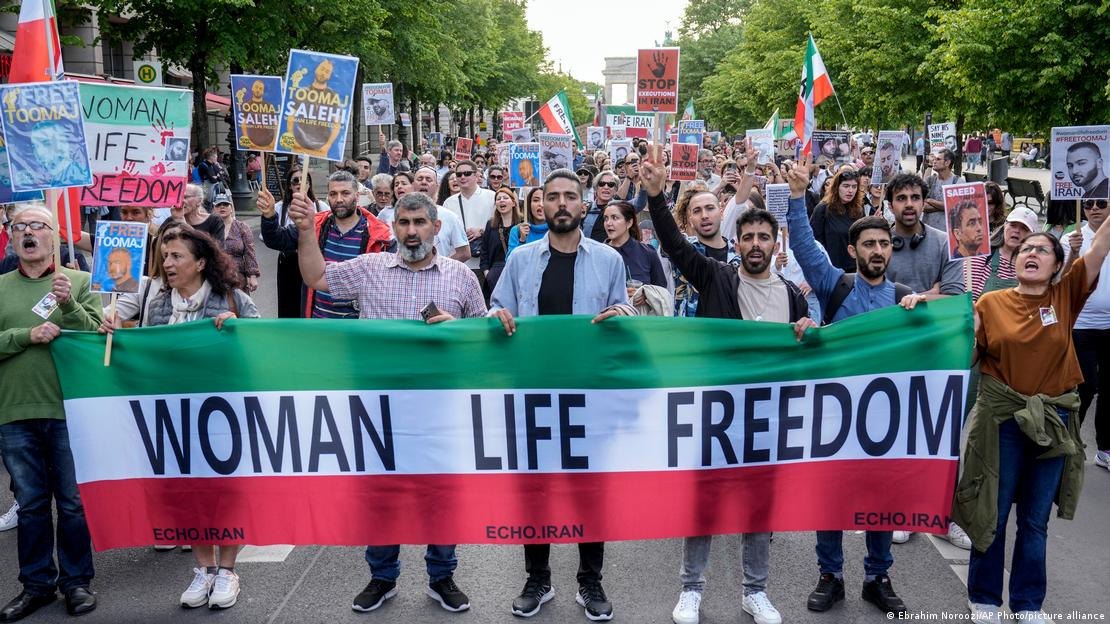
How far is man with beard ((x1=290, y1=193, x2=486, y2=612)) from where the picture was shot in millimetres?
5555

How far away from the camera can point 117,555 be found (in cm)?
625

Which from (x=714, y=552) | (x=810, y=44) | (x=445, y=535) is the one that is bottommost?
(x=714, y=552)

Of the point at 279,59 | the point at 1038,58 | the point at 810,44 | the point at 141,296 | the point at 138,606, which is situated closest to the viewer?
the point at 138,606

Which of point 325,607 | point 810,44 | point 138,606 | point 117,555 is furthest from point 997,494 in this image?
point 810,44

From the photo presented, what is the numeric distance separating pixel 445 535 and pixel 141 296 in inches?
86.2

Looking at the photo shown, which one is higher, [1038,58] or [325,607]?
[1038,58]

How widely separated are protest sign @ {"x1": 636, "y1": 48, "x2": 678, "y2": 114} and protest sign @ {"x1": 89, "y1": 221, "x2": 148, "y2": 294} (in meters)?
7.44

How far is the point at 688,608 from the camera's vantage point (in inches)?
209

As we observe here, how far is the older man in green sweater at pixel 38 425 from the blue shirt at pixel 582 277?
216cm

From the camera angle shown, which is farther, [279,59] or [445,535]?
[279,59]

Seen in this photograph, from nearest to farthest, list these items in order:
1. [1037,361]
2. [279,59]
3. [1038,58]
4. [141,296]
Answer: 1. [1037,361]
2. [141,296]
3. [1038,58]
4. [279,59]

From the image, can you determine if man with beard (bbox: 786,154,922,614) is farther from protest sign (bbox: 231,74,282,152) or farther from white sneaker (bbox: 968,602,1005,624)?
protest sign (bbox: 231,74,282,152)

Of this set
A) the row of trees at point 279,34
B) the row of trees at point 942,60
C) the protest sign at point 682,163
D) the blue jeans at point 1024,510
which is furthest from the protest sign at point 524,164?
the row of trees at point 279,34

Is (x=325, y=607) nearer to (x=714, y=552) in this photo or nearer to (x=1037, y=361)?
(x=714, y=552)
